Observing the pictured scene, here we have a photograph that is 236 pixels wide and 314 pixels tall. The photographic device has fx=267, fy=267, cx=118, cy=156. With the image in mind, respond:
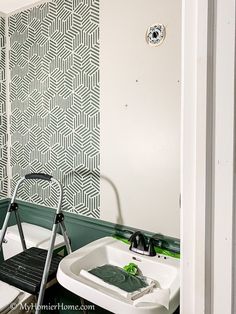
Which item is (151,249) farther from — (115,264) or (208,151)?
(208,151)

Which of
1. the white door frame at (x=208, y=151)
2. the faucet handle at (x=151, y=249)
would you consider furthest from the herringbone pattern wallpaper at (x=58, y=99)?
the white door frame at (x=208, y=151)

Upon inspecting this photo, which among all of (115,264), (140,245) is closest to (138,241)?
(140,245)

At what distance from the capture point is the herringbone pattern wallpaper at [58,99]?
1.64m

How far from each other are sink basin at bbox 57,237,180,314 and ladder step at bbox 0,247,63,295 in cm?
24

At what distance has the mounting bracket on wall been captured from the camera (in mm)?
1355

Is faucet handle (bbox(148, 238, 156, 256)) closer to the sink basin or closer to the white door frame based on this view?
the sink basin

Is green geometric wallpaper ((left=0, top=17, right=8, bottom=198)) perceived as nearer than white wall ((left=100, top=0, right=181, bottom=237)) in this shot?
No

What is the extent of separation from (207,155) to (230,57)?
0.16 metres

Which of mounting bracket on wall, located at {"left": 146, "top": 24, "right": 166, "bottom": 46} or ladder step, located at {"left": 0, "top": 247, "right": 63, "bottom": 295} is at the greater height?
mounting bracket on wall, located at {"left": 146, "top": 24, "right": 166, "bottom": 46}

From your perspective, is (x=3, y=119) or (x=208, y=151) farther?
(x=3, y=119)

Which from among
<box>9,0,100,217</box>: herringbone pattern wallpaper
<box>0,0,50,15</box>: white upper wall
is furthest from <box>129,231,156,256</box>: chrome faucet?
<box>0,0,50,15</box>: white upper wall

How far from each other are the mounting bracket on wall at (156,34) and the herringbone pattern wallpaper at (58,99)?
0.34 meters

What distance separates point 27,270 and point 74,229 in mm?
393

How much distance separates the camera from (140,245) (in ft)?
4.51
